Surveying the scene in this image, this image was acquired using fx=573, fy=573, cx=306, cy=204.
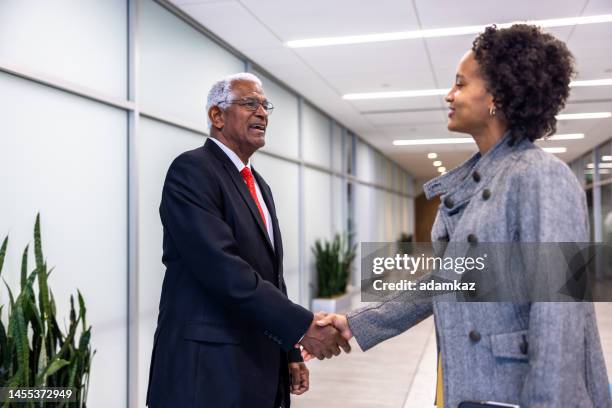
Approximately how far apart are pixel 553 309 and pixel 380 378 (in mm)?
3312

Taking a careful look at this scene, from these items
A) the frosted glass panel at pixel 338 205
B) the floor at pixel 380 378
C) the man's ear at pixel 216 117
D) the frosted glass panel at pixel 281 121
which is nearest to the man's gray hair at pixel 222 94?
the man's ear at pixel 216 117

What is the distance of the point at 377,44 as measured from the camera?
4375mm

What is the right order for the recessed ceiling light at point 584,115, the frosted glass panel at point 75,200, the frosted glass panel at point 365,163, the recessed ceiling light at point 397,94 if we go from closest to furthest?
the frosted glass panel at point 75,200
the recessed ceiling light at point 397,94
the recessed ceiling light at point 584,115
the frosted glass panel at point 365,163

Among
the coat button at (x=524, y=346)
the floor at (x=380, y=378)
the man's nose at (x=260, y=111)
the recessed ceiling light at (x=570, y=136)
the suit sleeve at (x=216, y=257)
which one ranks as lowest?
the floor at (x=380, y=378)

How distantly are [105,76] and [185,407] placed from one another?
1.99 meters

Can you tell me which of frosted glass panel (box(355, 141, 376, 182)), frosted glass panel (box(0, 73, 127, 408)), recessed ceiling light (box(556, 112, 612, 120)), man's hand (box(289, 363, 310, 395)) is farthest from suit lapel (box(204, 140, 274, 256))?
frosted glass panel (box(355, 141, 376, 182))

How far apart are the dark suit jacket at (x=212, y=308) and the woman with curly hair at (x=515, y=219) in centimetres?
52

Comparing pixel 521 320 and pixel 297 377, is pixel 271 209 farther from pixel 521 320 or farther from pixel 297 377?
pixel 521 320

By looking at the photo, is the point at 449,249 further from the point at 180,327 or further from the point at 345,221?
the point at 345,221

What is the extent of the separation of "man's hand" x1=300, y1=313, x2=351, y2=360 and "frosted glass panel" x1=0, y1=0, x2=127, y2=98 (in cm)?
164

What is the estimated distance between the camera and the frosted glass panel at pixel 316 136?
6.51m

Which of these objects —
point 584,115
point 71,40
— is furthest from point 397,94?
point 71,40

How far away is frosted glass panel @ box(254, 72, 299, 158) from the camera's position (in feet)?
17.3

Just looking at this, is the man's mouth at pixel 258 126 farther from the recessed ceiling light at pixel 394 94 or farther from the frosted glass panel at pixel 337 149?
the frosted glass panel at pixel 337 149
